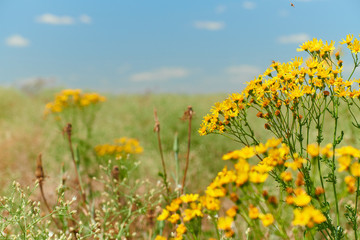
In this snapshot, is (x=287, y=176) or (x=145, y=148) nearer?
(x=287, y=176)

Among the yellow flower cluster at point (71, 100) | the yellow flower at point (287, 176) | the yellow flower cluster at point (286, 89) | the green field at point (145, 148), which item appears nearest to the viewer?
the yellow flower at point (287, 176)

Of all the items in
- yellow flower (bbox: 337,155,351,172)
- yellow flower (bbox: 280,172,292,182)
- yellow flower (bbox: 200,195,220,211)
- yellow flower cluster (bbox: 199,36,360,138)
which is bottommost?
yellow flower (bbox: 200,195,220,211)

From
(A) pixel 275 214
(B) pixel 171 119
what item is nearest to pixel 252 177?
(A) pixel 275 214

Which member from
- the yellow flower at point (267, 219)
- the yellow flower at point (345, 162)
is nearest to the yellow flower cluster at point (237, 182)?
the yellow flower at point (267, 219)

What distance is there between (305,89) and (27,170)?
18.0 feet

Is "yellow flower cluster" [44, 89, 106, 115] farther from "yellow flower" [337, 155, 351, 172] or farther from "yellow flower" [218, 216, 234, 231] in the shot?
"yellow flower" [337, 155, 351, 172]

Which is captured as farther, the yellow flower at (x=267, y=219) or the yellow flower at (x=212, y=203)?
the yellow flower at (x=212, y=203)

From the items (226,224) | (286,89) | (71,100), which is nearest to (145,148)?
(71,100)

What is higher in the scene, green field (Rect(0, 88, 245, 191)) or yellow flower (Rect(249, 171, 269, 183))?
yellow flower (Rect(249, 171, 269, 183))

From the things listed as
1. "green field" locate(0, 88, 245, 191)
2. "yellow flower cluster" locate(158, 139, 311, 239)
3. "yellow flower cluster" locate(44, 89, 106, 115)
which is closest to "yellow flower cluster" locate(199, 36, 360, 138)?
"yellow flower cluster" locate(158, 139, 311, 239)

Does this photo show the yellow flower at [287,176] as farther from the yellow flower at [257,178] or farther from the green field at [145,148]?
the green field at [145,148]

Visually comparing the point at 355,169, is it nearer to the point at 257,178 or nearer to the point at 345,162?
the point at 345,162

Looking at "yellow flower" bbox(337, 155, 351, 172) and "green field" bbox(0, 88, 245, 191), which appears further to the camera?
"green field" bbox(0, 88, 245, 191)

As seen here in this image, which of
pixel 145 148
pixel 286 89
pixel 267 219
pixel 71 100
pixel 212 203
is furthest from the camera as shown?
pixel 145 148
